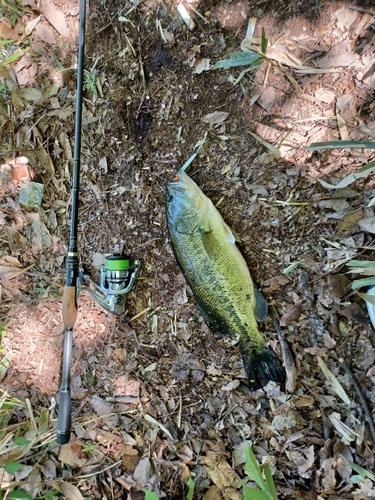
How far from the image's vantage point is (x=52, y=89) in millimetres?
2941

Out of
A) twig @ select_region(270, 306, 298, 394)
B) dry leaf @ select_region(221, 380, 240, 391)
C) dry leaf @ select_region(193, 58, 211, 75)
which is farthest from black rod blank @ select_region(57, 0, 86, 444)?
twig @ select_region(270, 306, 298, 394)

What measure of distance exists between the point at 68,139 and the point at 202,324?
1.90 m

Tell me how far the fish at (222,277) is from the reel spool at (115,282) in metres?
0.48

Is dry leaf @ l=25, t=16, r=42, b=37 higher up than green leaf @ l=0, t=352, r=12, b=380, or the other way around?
dry leaf @ l=25, t=16, r=42, b=37

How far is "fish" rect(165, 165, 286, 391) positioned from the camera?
230 cm

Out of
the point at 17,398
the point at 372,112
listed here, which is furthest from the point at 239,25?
the point at 17,398

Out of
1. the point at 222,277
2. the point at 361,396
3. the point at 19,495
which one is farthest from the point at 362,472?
the point at 19,495

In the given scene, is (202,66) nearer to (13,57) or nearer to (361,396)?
(13,57)

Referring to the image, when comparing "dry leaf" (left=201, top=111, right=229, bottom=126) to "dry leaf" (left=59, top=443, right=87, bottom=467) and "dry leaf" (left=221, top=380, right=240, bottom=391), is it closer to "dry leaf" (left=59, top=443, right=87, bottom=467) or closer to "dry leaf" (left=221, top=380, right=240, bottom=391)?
"dry leaf" (left=221, top=380, right=240, bottom=391)

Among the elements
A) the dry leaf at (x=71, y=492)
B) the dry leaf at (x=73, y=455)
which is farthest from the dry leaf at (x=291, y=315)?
the dry leaf at (x=71, y=492)

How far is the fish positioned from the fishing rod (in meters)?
0.51

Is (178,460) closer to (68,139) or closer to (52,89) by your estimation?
(68,139)

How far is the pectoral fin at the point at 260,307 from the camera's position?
2344 mm

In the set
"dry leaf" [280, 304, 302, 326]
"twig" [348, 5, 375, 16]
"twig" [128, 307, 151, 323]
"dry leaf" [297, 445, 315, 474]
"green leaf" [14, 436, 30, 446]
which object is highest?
"twig" [348, 5, 375, 16]
